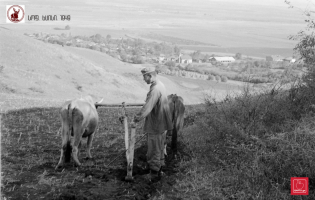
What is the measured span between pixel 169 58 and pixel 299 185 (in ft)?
334

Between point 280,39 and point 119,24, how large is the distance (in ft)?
295

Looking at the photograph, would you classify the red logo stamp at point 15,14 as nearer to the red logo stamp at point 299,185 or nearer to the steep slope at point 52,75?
the red logo stamp at point 299,185

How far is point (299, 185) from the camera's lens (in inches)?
223

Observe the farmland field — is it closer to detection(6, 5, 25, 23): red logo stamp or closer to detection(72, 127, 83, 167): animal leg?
detection(72, 127, 83, 167): animal leg

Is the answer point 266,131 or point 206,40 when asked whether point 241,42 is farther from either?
point 266,131

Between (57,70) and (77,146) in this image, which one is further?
(57,70)

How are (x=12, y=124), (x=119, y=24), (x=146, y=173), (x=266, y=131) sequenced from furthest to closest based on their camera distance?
(x=119, y=24), (x=12, y=124), (x=266, y=131), (x=146, y=173)

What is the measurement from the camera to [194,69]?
9056cm

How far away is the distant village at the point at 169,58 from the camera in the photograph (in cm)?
7850

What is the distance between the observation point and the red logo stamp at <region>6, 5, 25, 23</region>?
9.69 meters

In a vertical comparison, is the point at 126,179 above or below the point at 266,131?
below

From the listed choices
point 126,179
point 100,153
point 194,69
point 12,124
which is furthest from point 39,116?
point 194,69

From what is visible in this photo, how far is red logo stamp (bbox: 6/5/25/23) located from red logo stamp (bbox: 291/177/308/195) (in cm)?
808

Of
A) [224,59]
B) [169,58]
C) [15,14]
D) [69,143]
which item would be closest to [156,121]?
[69,143]
